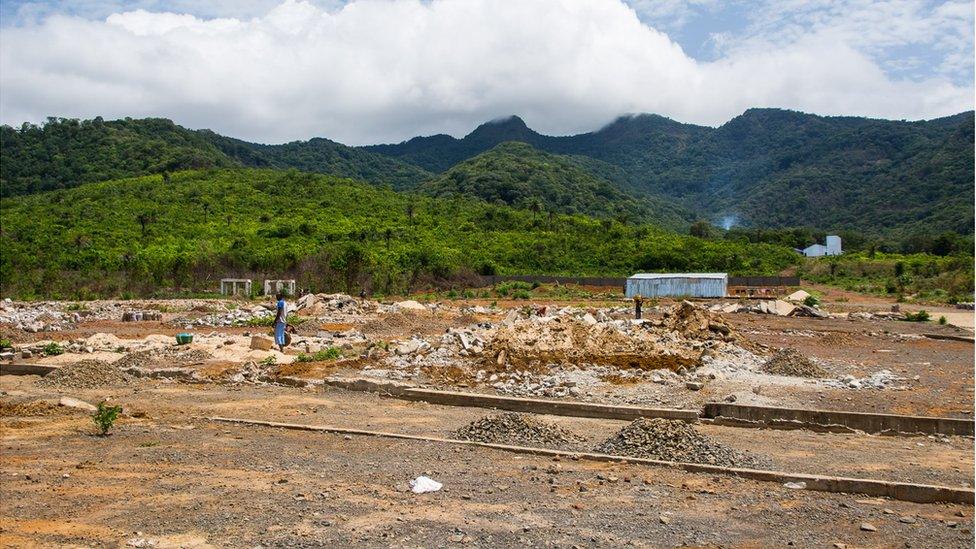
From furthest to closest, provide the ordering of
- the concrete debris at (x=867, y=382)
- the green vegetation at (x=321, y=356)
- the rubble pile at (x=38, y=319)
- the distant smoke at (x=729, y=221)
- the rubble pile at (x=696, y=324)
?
the distant smoke at (x=729, y=221)
the rubble pile at (x=38, y=319)
the rubble pile at (x=696, y=324)
the green vegetation at (x=321, y=356)
the concrete debris at (x=867, y=382)

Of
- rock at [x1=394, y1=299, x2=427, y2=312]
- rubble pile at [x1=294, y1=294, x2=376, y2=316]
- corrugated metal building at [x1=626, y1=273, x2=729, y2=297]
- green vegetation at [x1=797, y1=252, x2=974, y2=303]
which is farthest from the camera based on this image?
green vegetation at [x1=797, y1=252, x2=974, y2=303]

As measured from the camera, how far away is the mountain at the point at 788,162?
3947 inches

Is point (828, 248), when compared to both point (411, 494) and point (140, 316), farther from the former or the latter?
point (411, 494)

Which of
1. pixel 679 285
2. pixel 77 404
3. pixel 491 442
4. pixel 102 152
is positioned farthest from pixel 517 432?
pixel 102 152

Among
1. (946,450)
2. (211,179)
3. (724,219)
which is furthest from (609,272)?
(724,219)

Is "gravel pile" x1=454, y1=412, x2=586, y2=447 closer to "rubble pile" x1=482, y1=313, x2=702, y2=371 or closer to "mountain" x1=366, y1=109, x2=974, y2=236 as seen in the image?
"rubble pile" x1=482, y1=313, x2=702, y2=371

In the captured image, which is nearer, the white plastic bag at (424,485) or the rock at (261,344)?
the white plastic bag at (424,485)

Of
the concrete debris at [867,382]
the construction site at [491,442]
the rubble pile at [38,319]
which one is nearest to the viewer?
the construction site at [491,442]

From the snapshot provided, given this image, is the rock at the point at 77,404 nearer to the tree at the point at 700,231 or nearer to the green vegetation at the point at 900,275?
the green vegetation at the point at 900,275

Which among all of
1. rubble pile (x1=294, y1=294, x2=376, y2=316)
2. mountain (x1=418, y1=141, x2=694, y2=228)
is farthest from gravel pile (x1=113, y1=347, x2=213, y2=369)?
mountain (x1=418, y1=141, x2=694, y2=228)

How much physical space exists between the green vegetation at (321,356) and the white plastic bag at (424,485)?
9.45 m

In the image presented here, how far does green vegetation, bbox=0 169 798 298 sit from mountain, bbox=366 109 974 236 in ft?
142

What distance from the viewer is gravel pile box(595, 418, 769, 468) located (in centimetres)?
839

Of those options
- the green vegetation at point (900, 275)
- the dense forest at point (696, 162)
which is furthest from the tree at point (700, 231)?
the green vegetation at point (900, 275)
